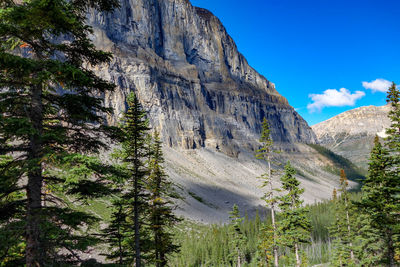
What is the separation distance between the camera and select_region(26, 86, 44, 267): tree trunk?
6.80m

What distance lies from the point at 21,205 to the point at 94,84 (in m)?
4.43

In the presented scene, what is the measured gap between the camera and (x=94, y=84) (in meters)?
8.66

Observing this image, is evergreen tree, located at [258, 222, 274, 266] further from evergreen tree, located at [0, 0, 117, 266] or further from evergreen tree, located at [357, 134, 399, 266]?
evergreen tree, located at [0, 0, 117, 266]

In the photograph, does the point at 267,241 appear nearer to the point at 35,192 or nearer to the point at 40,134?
the point at 35,192

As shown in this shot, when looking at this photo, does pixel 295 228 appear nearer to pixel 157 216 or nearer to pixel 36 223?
pixel 157 216

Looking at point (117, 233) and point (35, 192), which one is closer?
point (35, 192)

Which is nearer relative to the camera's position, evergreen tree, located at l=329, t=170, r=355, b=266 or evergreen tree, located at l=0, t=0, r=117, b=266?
evergreen tree, located at l=0, t=0, r=117, b=266

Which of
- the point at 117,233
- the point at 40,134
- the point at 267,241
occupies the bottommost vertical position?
the point at 267,241

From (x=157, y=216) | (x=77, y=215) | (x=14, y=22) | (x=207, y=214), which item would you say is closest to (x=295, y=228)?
(x=157, y=216)

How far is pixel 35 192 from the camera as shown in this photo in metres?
7.41

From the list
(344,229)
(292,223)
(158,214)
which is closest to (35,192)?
(158,214)

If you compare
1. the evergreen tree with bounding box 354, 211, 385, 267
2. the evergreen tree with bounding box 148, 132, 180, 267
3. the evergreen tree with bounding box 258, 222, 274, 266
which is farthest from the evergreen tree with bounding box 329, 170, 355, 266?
the evergreen tree with bounding box 148, 132, 180, 267

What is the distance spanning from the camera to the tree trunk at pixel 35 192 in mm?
6797

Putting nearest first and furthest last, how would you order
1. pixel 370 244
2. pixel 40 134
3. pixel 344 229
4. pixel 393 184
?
pixel 40 134, pixel 393 184, pixel 370 244, pixel 344 229
